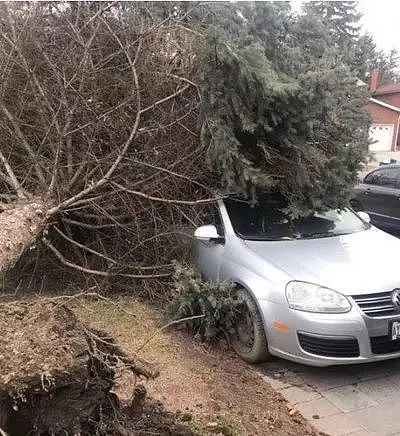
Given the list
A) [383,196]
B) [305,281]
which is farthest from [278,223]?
[383,196]

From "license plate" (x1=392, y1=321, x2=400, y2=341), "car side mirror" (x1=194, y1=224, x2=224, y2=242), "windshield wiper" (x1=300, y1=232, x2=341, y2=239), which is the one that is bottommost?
"license plate" (x1=392, y1=321, x2=400, y2=341)

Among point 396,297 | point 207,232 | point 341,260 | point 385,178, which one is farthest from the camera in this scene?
point 385,178

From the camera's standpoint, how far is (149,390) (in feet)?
12.4

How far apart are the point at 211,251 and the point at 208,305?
73 cm

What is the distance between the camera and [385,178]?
8945 millimetres

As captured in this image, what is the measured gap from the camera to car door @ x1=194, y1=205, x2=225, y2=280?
16.4 ft

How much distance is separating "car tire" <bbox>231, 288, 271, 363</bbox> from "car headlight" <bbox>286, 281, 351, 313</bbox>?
0.37m

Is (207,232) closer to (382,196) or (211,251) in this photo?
(211,251)

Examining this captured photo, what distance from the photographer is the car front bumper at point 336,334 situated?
392 cm

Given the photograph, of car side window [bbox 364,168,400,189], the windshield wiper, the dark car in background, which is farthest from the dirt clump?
car side window [bbox 364,168,400,189]

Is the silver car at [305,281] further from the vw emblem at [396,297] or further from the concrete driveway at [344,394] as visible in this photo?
the concrete driveway at [344,394]

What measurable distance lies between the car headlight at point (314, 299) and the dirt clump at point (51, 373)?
1710mm

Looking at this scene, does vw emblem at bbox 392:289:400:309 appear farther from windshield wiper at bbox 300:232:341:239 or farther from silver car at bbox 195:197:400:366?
windshield wiper at bbox 300:232:341:239

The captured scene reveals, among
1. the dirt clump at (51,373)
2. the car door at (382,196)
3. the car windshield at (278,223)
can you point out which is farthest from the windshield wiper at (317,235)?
the car door at (382,196)
